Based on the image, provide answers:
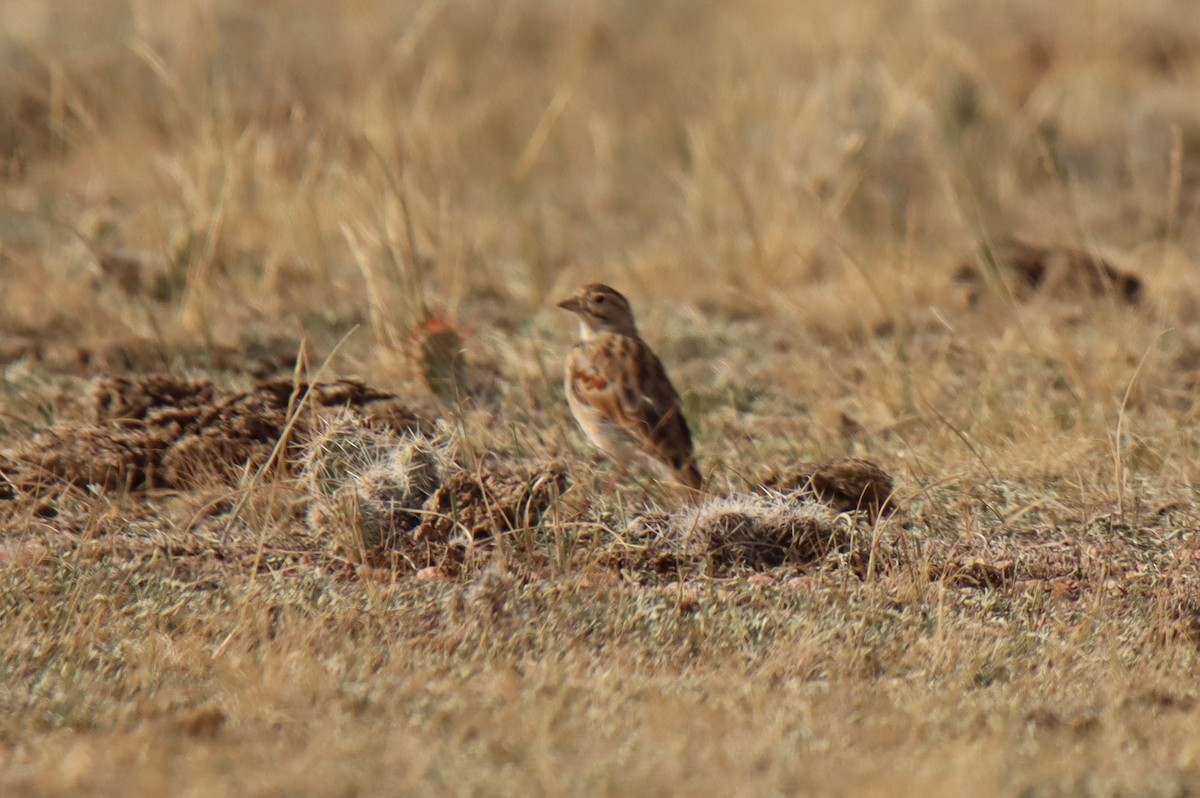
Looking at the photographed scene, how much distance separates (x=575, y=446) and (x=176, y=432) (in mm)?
1344

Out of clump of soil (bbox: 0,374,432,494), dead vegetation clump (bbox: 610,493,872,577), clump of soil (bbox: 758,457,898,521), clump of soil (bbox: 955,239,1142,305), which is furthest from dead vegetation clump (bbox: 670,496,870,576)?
clump of soil (bbox: 955,239,1142,305)

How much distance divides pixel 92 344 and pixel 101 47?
4.45 metres

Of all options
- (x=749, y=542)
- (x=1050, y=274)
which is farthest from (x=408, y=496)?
(x=1050, y=274)

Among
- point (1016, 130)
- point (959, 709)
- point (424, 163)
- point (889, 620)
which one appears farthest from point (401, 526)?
point (1016, 130)

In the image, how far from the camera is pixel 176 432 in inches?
220

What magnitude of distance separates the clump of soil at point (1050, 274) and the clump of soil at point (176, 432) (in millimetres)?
3288

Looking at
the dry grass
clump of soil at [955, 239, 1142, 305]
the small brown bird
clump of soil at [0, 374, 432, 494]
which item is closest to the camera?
the dry grass

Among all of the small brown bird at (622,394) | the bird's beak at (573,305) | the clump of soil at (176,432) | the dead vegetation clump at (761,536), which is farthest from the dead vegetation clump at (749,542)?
the bird's beak at (573,305)

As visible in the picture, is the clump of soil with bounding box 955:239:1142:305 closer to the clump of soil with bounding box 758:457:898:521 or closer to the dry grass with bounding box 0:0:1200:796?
the dry grass with bounding box 0:0:1200:796

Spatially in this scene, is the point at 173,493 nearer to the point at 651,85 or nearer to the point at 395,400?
the point at 395,400

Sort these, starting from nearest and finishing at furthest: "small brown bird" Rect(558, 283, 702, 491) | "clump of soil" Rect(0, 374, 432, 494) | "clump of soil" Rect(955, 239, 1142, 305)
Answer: "clump of soil" Rect(0, 374, 432, 494), "small brown bird" Rect(558, 283, 702, 491), "clump of soil" Rect(955, 239, 1142, 305)

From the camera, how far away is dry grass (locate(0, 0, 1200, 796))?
3.82 m

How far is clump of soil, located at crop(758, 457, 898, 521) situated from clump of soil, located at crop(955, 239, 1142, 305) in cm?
274

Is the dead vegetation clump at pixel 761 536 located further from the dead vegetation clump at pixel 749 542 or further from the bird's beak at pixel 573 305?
the bird's beak at pixel 573 305
